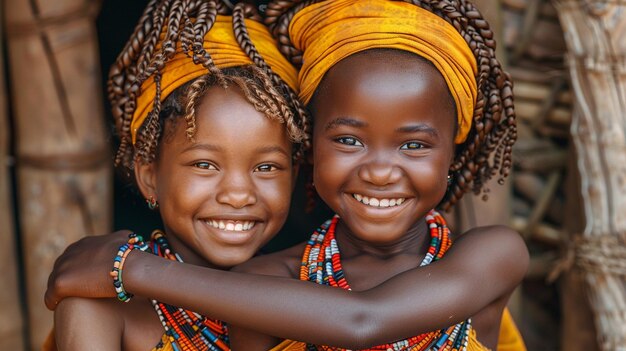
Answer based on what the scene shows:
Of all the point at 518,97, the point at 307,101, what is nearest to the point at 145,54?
the point at 307,101

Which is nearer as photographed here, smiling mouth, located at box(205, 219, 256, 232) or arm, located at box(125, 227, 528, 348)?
arm, located at box(125, 227, 528, 348)

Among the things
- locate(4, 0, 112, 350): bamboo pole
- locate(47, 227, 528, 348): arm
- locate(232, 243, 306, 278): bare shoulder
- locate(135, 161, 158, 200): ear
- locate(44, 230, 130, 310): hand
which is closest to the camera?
locate(47, 227, 528, 348): arm

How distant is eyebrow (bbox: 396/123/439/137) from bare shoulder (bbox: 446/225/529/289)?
0.29 metres

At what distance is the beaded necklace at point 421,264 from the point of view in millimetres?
2047

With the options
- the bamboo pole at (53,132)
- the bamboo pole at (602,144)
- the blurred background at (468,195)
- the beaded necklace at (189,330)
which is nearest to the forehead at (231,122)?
the beaded necklace at (189,330)

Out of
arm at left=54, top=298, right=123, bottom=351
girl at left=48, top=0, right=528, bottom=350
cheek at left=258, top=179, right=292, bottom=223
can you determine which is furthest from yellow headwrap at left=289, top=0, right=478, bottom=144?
arm at left=54, top=298, right=123, bottom=351

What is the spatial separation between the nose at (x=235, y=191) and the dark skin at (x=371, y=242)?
0.64ft

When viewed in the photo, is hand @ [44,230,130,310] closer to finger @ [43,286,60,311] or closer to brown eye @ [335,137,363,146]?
finger @ [43,286,60,311]

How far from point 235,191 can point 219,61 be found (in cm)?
32

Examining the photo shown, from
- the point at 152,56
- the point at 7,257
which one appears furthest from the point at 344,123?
the point at 7,257

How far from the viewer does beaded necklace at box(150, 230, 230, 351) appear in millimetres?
2162

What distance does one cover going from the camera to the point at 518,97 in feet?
9.93

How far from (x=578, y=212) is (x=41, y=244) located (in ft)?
5.86

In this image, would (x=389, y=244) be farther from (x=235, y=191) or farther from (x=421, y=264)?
(x=235, y=191)
